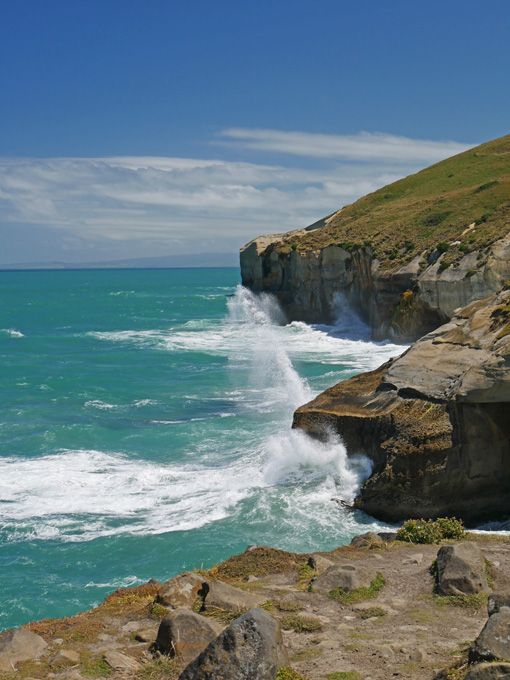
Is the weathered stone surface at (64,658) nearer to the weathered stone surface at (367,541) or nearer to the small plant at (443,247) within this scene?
the weathered stone surface at (367,541)

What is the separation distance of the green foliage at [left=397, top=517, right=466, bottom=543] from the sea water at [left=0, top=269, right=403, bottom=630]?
262 centimetres

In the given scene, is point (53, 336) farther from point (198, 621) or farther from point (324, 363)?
point (198, 621)

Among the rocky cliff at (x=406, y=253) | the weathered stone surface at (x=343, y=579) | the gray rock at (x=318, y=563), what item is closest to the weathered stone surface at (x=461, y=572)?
the weathered stone surface at (x=343, y=579)

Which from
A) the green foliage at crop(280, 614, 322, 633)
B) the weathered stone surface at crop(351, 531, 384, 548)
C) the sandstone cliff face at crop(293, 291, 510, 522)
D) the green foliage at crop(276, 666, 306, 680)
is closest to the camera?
the green foliage at crop(276, 666, 306, 680)

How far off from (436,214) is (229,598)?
181ft

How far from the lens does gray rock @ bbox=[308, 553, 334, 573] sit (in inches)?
463

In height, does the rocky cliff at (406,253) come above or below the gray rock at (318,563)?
above

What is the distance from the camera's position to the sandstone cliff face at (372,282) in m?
42.6

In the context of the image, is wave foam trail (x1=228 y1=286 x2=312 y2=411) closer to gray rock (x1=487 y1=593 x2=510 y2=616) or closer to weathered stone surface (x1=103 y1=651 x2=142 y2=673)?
weathered stone surface (x1=103 y1=651 x2=142 y2=673)

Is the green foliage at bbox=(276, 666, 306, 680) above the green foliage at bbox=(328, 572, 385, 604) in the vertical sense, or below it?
above

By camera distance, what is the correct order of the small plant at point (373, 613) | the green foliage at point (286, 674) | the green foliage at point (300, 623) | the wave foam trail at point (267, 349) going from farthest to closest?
the wave foam trail at point (267, 349) → the small plant at point (373, 613) → the green foliage at point (300, 623) → the green foliage at point (286, 674)

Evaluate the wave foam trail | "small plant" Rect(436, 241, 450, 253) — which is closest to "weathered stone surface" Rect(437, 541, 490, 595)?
the wave foam trail

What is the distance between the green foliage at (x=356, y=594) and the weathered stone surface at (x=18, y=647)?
4.48 metres

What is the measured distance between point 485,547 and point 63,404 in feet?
82.1
